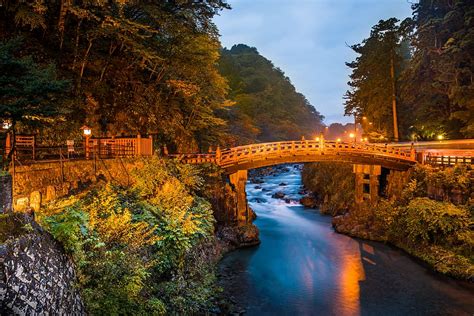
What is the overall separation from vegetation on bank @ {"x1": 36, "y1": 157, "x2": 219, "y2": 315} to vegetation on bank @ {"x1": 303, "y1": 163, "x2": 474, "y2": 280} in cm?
1107

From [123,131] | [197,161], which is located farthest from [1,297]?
[123,131]

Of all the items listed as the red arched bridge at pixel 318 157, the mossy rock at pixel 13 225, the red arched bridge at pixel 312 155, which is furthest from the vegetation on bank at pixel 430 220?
the mossy rock at pixel 13 225

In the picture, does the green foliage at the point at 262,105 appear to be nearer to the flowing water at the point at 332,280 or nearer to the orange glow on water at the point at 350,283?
the flowing water at the point at 332,280

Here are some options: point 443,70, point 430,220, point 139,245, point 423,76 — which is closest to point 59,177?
point 139,245

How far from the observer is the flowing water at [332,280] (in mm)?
13734

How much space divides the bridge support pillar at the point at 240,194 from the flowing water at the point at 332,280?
2.01 m

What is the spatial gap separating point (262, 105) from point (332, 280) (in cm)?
6239

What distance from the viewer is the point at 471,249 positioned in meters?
16.6

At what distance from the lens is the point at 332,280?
16.8 meters

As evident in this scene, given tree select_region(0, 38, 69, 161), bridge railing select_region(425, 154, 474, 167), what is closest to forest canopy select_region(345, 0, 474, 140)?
bridge railing select_region(425, 154, 474, 167)

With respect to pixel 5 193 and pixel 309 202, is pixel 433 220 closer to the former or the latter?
pixel 309 202

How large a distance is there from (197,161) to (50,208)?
1314cm

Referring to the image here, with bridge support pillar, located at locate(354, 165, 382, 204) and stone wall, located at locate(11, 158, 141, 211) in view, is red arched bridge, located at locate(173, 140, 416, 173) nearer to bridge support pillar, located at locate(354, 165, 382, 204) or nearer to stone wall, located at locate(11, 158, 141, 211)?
bridge support pillar, located at locate(354, 165, 382, 204)

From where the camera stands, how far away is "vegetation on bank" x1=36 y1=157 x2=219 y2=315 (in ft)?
25.5
